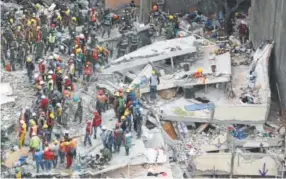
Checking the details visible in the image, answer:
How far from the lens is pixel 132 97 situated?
29.8m

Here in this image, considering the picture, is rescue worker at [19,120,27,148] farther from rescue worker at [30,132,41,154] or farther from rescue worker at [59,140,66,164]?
rescue worker at [59,140,66,164]

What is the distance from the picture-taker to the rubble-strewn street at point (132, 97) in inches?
1078

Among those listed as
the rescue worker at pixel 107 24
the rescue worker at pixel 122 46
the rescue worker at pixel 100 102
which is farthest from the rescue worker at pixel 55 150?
the rescue worker at pixel 107 24

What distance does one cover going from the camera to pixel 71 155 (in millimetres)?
26500

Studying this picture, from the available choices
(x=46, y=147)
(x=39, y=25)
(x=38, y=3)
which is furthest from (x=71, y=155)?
(x=38, y=3)

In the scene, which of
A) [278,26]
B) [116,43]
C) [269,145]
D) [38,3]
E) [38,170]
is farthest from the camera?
[38,3]

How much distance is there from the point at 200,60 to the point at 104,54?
362 centimetres

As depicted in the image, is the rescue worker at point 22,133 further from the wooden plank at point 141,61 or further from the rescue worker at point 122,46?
the rescue worker at point 122,46

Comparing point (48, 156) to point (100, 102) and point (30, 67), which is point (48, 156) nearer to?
point (100, 102)

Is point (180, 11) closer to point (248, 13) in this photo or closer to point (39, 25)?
point (248, 13)

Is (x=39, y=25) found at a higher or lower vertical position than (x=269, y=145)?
higher

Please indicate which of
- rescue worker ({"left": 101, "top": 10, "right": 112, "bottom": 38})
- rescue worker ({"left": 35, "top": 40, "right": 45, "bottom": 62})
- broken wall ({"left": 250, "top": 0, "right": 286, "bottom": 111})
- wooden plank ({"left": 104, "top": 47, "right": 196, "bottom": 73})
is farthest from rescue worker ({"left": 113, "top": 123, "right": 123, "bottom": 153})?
rescue worker ({"left": 101, "top": 10, "right": 112, "bottom": 38})

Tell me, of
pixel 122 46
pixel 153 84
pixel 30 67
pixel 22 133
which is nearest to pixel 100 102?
pixel 153 84

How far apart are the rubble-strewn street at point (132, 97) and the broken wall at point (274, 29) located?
39cm
